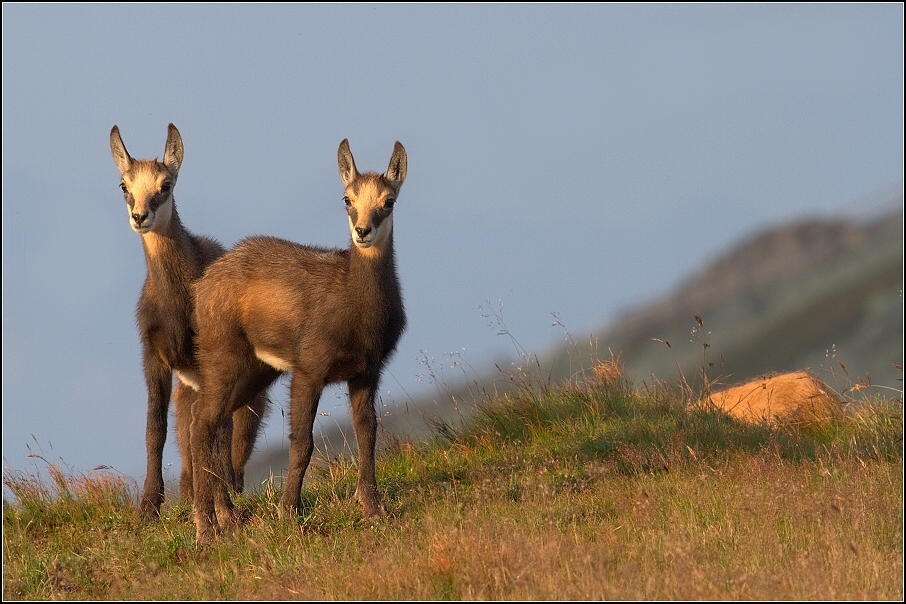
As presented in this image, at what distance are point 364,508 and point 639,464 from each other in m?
2.52

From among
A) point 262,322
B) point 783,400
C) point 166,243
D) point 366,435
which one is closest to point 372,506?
point 366,435

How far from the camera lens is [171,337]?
31.3 feet

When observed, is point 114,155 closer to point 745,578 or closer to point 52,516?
point 52,516

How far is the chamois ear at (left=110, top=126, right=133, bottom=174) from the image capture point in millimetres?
9857

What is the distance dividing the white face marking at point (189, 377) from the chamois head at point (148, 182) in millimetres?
1278

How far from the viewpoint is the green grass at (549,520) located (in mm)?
6402

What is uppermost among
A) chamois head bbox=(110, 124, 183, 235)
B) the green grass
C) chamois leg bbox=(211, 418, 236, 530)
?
chamois head bbox=(110, 124, 183, 235)

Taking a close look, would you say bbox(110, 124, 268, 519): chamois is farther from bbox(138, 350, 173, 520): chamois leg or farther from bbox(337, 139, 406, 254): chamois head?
bbox(337, 139, 406, 254): chamois head

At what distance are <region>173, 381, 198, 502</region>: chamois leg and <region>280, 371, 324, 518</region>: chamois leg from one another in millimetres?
1606

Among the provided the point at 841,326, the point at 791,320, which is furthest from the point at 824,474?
the point at 791,320

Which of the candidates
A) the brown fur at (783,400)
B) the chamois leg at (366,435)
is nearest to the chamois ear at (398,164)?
the chamois leg at (366,435)

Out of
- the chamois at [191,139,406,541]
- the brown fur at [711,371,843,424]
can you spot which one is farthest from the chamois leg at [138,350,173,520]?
the brown fur at [711,371,843,424]

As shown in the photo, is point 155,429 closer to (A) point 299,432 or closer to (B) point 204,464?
(B) point 204,464

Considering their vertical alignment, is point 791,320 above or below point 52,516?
above
